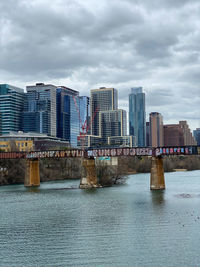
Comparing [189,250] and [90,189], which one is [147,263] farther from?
[90,189]

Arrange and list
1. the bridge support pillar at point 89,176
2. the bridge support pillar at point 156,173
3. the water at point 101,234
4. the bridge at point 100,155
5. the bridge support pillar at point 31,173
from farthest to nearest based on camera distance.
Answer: the bridge support pillar at point 31,173, the bridge support pillar at point 89,176, the bridge support pillar at point 156,173, the bridge at point 100,155, the water at point 101,234

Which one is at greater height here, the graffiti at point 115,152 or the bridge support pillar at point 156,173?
the graffiti at point 115,152

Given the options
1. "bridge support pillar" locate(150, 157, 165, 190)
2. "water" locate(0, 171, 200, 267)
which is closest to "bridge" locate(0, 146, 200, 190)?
"bridge support pillar" locate(150, 157, 165, 190)

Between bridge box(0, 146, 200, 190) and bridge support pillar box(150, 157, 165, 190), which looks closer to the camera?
→ bridge box(0, 146, 200, 190)

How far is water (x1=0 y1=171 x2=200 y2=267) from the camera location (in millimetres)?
36250

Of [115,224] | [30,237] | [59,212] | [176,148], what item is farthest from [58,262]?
[176,148]

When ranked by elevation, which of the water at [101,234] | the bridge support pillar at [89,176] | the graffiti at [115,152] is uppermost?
the graffiti at [115,152]

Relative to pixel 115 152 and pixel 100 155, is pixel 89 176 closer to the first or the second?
pixel 100 155

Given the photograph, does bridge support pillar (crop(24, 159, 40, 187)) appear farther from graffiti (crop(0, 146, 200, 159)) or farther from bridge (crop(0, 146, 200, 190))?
graffiti (crop(0, 146, 200, 159))

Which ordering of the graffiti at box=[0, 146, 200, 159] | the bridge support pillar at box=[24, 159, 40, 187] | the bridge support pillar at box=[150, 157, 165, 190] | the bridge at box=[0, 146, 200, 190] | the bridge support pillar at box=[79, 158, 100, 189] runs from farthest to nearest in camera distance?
the bridge support pillar at box=[24, 159, 40, 187] < the bridge support pillar at box=[79, 158, 100, 189] < the bridge support pillar at box=[150, 157, 165, 190] < the bridge at box=[0, 146, 200, 190] < the graffiti at box=[0, 146, 200, 159]

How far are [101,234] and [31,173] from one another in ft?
299

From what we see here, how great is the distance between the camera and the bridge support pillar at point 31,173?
133m

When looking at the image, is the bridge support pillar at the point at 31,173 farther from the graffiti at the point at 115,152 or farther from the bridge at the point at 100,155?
the graffiti at the point at 115,152

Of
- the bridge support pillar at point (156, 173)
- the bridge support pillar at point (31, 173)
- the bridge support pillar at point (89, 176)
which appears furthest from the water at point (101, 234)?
the bridge support pillar at point (31, 173)
